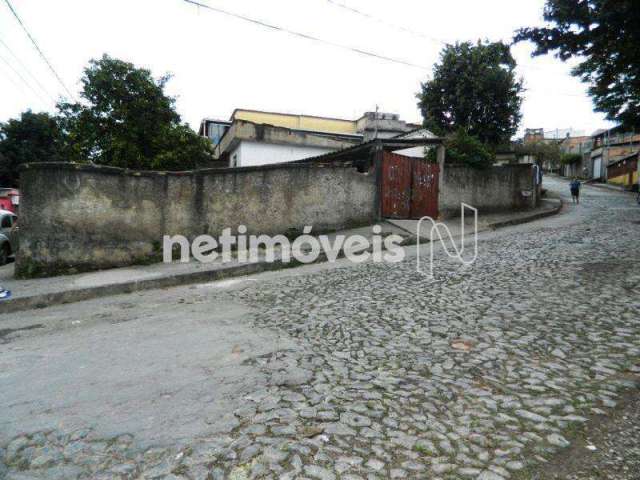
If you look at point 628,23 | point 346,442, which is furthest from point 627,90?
point 346,442

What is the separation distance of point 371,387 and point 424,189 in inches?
442

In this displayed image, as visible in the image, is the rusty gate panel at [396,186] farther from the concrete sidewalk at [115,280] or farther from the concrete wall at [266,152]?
the concrete wall at [266,152]

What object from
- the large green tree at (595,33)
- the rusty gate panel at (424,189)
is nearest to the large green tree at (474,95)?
the rusty gate panel at (424,189)

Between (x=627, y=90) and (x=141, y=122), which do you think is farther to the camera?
(x=141, y=122)

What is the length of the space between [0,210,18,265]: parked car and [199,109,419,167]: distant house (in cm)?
998

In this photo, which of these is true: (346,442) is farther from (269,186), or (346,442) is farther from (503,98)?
(503,98)

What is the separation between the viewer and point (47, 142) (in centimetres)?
3441

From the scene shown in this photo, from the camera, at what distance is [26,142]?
33.4m

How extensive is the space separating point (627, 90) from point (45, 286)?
80.8ft

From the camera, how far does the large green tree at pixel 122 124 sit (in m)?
19.1

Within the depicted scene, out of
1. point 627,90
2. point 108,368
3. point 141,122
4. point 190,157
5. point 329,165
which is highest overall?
point 627,90

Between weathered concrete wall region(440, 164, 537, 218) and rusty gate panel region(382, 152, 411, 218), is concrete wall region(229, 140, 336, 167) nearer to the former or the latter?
rusty gate panel region(382, 152, 411, 218)

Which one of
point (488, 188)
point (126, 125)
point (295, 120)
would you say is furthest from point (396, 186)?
point (295, 120)

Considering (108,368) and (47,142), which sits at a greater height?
(47,142)
